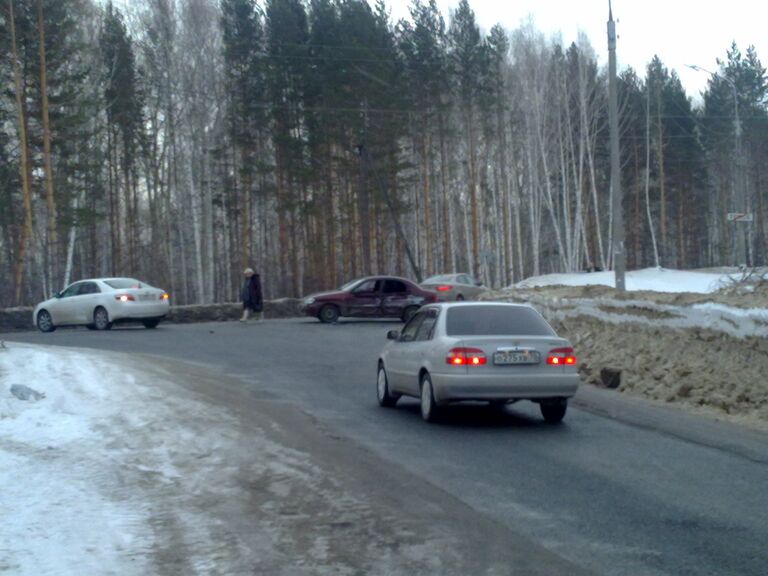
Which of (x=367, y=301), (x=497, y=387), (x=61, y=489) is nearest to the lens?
(x=61, y=489)

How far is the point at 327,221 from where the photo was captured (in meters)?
55.6

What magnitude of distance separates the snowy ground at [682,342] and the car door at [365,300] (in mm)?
12118

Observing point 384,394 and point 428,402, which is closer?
point 428,402

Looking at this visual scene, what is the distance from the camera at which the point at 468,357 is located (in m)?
11.5

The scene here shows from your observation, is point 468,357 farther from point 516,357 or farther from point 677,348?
point 677,348

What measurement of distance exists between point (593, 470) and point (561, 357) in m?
2.82

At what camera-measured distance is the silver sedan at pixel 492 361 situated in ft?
37.8

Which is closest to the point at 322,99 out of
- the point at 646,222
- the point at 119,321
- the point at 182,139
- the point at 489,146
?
the point at 182,139

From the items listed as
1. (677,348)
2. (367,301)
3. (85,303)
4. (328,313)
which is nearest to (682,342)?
(677,348)

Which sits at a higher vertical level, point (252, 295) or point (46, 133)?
point (46, 133)

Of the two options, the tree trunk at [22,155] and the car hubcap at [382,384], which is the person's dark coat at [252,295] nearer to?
the tree trunk at [22,155]

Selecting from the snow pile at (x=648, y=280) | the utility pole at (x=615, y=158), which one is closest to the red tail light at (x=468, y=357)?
the utility pole at (x=615, y=158)

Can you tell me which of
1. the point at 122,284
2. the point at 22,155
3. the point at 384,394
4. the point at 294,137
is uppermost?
the point at 294,137

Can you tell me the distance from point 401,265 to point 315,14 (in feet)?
54.3
